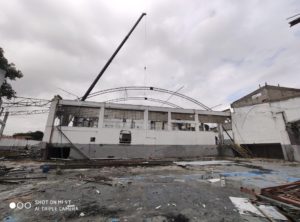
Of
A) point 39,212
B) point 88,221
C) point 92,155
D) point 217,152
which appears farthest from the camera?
point 217,152

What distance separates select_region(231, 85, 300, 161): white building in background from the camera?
52.5 feet

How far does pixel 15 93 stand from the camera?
21375mm

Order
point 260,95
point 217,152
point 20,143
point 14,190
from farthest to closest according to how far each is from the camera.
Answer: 1. point 20,143
2. point 260,95
3. point 217,152
4. point 14,190

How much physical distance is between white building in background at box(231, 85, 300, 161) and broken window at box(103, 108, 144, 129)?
548 inches

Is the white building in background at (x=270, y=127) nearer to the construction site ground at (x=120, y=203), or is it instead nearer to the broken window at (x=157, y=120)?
the broken window at (x=157, y=120)

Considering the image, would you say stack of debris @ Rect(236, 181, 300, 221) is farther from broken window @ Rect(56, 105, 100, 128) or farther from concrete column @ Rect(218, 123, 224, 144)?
concrete column @ Rect(218, 123, 224, 144)

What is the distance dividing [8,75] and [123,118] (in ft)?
53.3

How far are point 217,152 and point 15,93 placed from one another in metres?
29.4

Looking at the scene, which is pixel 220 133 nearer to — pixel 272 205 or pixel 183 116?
pixel 183 116

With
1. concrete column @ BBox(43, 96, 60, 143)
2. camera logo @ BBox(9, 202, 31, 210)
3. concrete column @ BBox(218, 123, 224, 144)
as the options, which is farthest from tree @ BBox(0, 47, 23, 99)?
concrete column @ BBox(218, 123, 224, 144)

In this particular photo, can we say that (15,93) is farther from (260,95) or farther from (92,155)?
(260,95)

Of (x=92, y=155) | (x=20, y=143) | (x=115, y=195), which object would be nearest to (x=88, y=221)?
(x=115, y=195)

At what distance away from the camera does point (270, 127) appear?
1795 cm

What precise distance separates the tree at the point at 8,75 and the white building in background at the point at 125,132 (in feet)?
29.1
